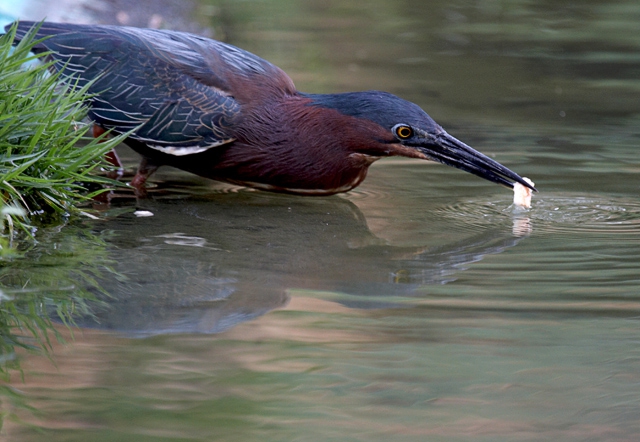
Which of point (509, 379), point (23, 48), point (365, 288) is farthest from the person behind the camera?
point (23, 48)

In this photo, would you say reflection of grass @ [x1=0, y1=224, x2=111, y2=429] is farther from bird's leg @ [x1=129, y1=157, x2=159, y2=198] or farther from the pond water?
bird's leg @ [x1=129, y1=157, x2=159, y2=198]

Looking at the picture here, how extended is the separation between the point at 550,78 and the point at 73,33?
5405mm

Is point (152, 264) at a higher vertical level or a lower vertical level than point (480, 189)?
lower

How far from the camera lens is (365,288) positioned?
3771 mm

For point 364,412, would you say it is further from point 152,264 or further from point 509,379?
point 152,264

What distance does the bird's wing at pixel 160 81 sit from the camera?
5.13 metres

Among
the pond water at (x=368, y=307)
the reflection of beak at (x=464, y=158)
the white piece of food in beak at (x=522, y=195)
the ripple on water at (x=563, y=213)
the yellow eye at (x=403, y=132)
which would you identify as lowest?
the pond water at (x=368, y=307)

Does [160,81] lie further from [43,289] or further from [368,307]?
[368,307]

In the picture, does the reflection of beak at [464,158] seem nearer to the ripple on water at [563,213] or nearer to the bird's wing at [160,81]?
the ripple on water at [563,213]

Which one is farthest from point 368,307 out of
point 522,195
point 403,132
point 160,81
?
A: point 160,81

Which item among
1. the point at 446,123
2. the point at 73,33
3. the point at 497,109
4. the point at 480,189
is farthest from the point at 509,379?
the point at 497,109

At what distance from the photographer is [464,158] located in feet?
16.5

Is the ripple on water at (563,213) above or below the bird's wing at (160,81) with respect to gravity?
below

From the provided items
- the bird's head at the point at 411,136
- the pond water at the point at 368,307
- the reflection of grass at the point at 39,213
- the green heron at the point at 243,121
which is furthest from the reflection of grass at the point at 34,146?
the bird's head at the point at 411,136
